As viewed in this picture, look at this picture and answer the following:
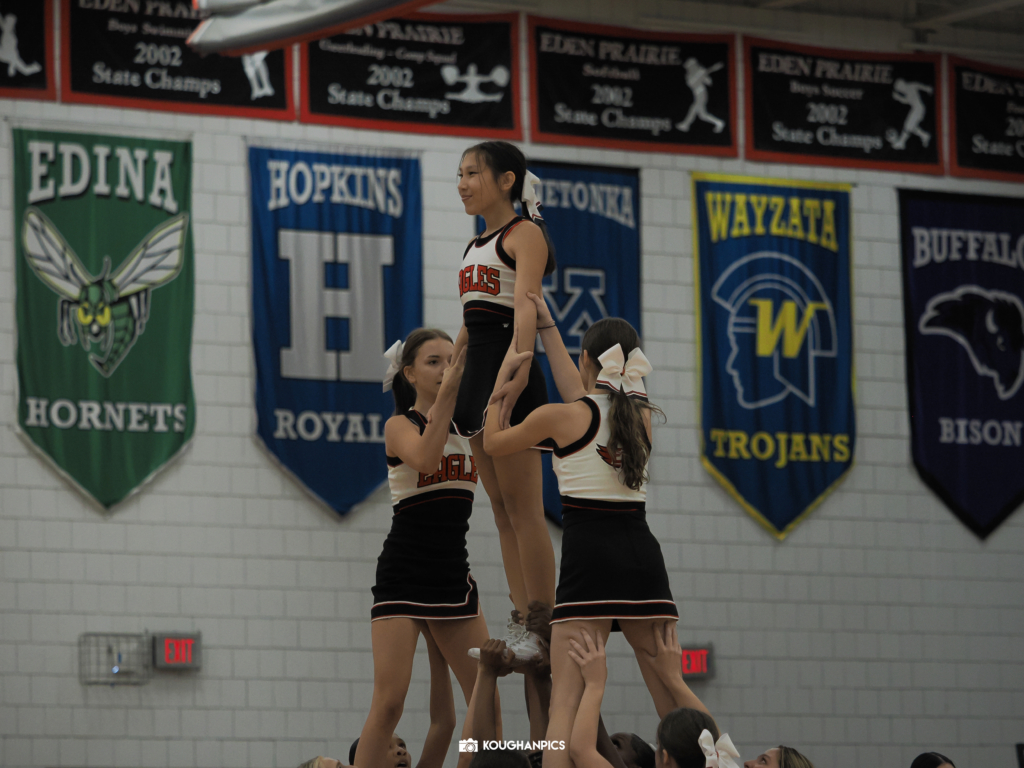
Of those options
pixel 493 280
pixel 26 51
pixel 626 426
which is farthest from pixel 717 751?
pixel 26 51

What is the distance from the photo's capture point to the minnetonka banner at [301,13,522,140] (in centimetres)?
1004

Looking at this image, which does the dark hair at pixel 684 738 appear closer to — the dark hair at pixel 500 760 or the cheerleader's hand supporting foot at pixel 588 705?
the dark hair at pixel 500 760

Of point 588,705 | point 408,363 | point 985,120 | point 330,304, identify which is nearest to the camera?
point 588,705

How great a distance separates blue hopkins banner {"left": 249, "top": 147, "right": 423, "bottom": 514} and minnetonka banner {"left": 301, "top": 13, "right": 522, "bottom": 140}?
40 centimetres

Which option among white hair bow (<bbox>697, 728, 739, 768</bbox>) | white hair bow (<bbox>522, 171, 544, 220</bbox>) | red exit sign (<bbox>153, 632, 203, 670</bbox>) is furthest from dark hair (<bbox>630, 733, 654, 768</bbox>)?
red exit sign (<bbox>153, 632, 203, 670</bbox>)

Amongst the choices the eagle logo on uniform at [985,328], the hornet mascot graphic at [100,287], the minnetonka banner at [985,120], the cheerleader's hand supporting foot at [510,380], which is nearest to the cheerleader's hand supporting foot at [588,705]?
the cheerleader's hand supporting foot at [510,380]

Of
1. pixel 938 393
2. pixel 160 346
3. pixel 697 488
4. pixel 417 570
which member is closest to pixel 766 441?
pixel 697 488

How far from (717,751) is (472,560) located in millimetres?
6048

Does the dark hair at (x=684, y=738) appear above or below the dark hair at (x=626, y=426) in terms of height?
below

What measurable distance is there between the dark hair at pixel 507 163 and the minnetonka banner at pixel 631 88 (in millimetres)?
5079

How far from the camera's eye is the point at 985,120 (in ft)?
38.1

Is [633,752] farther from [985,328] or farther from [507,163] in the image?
[985,328]

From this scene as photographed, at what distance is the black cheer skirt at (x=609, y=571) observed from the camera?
188 inches

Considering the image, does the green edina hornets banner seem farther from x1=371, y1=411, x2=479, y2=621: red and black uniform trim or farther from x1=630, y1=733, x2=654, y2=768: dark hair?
x1=630, y1=733, x2=654, y2=768: dark hair
